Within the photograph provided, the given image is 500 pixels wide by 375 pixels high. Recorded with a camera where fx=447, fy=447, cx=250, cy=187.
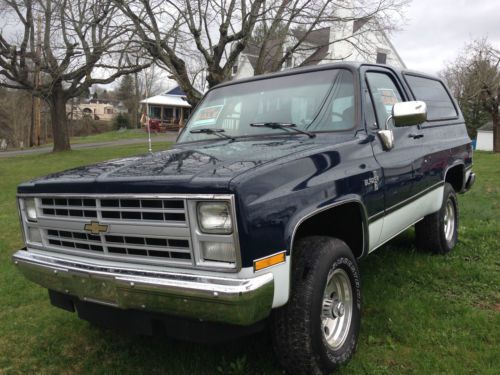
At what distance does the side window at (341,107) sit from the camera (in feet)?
10.7

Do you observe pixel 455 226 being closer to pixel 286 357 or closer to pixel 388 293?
pixel 388 293

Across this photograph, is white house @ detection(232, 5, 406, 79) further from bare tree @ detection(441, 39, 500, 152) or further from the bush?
the bush

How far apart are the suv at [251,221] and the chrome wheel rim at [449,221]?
4.75 ft

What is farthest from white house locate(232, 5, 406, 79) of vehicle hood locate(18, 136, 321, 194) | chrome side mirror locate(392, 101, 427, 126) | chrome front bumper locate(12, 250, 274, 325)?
chrome front bumper locate(12, 250, 274, 325)

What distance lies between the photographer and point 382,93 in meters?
3.74

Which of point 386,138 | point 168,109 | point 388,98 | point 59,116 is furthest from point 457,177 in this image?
point 168,109

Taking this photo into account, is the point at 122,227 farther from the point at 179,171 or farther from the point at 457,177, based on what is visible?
the point at 457,177

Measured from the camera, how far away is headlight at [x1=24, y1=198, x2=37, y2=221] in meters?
2.81

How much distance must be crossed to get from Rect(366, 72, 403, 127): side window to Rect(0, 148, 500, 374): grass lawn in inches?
59.4

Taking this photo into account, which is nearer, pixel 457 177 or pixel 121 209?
pixel 121 209

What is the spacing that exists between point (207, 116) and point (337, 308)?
6.75 feet

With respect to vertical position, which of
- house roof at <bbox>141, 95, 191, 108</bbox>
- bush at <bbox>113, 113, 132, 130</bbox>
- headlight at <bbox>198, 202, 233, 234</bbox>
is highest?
house roof at <bbox>141, 95, 191, 108</bbox>

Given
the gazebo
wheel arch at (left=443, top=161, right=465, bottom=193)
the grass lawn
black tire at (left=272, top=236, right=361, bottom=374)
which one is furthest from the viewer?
Answer: the gazebo

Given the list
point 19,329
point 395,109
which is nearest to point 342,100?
point 395,109
